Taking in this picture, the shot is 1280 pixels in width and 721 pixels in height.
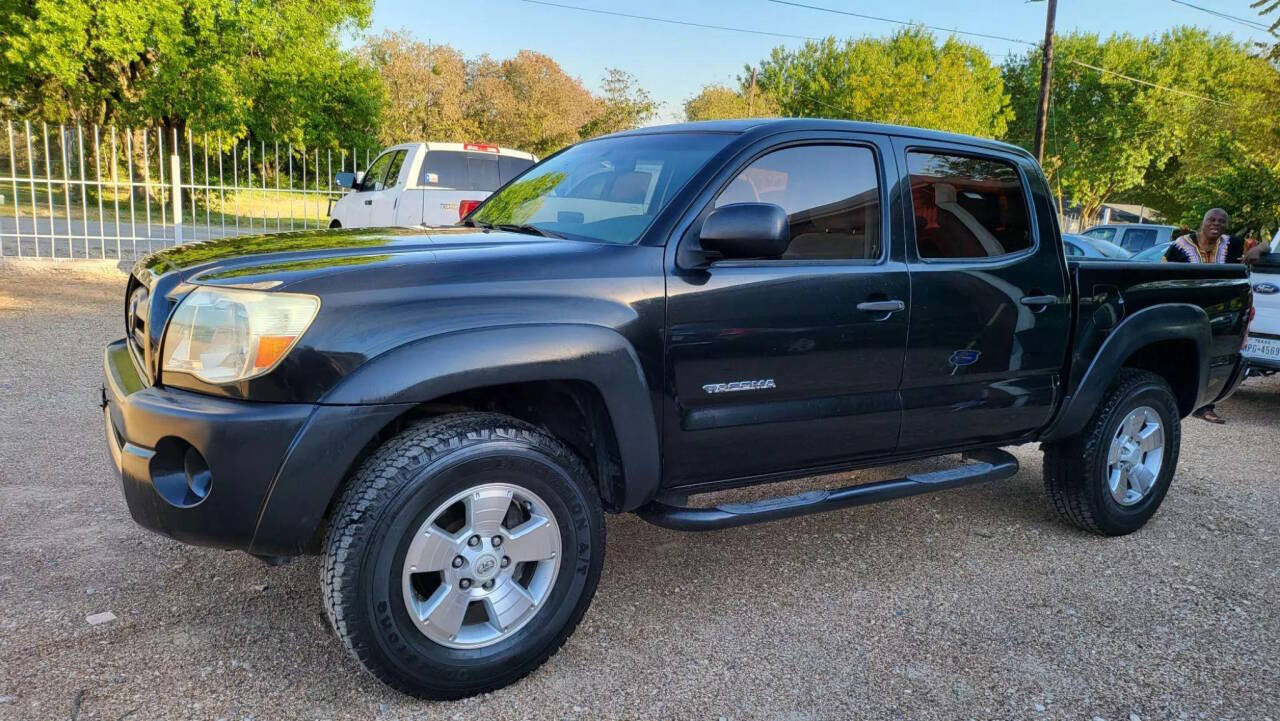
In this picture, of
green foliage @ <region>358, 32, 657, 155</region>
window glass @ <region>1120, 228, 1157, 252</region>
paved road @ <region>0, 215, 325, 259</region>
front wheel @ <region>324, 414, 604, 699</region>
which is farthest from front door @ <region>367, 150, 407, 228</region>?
green foliage @ <region>358, 32, 657, 155</region>

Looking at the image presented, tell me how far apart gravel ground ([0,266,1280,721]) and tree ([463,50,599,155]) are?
36.5 m

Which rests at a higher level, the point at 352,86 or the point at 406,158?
the point at 352,86

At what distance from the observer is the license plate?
7.38 metres

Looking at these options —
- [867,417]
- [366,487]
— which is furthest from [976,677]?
[366,487]

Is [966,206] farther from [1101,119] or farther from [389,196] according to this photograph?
[1101,119]

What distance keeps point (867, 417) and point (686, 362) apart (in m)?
0.86

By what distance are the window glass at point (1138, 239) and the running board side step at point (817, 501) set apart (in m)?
21.5

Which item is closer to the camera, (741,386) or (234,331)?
(234,331)

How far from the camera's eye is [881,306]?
10.9 feet

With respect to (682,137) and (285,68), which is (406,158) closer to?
(682,137)

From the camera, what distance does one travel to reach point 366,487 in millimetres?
2516

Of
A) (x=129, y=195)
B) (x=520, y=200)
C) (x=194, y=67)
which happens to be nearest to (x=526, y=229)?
(x=520, y=200)

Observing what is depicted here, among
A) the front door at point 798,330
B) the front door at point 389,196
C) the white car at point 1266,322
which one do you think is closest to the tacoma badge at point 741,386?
the front door at point 798,330

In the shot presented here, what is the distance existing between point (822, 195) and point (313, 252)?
186cm
